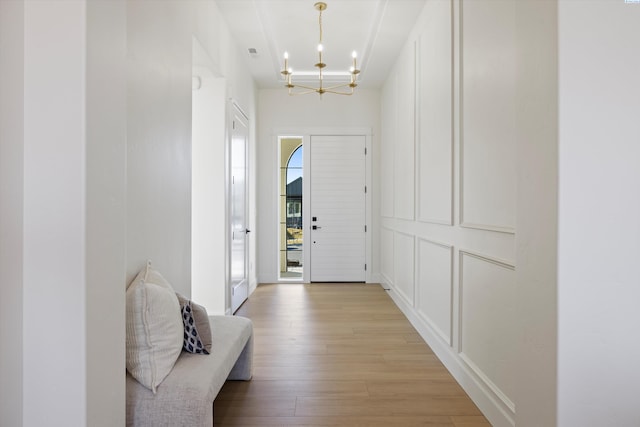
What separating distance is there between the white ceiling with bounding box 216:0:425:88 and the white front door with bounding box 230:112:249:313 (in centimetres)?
87

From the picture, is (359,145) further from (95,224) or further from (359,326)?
(95,224)

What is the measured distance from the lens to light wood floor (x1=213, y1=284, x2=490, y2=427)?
2211 mm

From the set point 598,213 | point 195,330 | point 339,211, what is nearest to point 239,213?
point 339,211

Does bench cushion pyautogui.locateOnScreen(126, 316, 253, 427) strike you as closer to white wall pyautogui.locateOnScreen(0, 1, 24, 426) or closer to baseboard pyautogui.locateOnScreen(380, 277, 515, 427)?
white wall pyautogui.locateOnScreen(0, 1, 24, 426)

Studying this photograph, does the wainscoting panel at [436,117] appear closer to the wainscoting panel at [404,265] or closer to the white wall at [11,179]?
the wainscoting panel at [404,265]

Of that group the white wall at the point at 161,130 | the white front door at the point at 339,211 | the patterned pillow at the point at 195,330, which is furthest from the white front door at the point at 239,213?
the patterned pillow at the point at 195,330

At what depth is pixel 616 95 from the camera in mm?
1244

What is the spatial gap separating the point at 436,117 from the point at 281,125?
11.0 feet

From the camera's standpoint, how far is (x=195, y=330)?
1997mm

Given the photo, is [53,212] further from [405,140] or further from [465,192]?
[405,140]

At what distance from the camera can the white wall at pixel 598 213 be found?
1233 mm

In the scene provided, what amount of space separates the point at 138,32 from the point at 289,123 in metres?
4.14

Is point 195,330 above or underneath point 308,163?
underneath

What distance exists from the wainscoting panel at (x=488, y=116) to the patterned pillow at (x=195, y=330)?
1596 mm
